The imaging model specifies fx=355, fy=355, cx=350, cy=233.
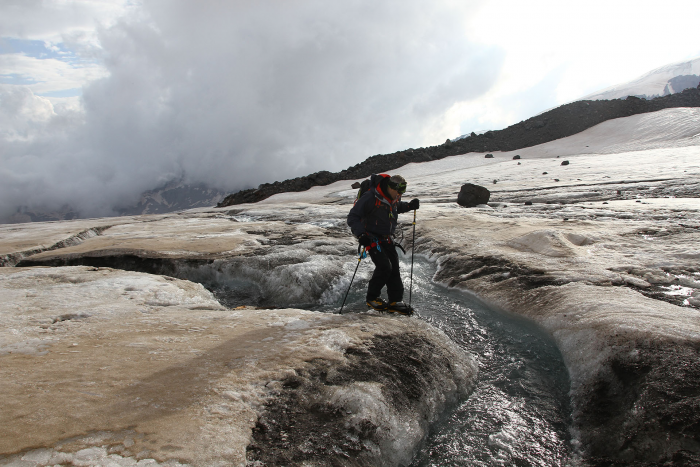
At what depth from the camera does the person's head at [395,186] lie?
548 centimetres

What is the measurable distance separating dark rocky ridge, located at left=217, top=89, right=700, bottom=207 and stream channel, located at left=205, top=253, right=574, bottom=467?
39.8 m

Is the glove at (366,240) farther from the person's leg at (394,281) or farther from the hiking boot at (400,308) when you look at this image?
the hiking boot at (400,308)

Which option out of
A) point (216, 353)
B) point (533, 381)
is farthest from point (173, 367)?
point (533, 381)

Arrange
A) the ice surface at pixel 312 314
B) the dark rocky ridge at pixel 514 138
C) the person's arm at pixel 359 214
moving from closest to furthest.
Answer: the ice surface at pixel 312 314 → the person's arm at pixel 359 214 → the dark rocky ridge at pixel 514 138

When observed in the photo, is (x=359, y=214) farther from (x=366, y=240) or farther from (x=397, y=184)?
(x=397, y=184)

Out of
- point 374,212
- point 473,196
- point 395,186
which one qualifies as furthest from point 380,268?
point 473,196

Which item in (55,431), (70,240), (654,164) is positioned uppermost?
(70,240)

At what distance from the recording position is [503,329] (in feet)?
17.5

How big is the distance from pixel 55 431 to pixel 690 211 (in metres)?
13.5

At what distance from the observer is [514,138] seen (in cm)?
5038

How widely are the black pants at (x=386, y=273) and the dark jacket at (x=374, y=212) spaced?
1.04ft

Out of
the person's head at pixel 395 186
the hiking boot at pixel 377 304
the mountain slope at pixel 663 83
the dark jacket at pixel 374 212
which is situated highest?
the mountain slope at pixel 663 83

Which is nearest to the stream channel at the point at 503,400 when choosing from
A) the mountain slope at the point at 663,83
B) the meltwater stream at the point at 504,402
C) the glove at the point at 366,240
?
the meltwater stream at the point at 504,402

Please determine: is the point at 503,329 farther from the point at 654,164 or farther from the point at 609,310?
the point at 654,164
